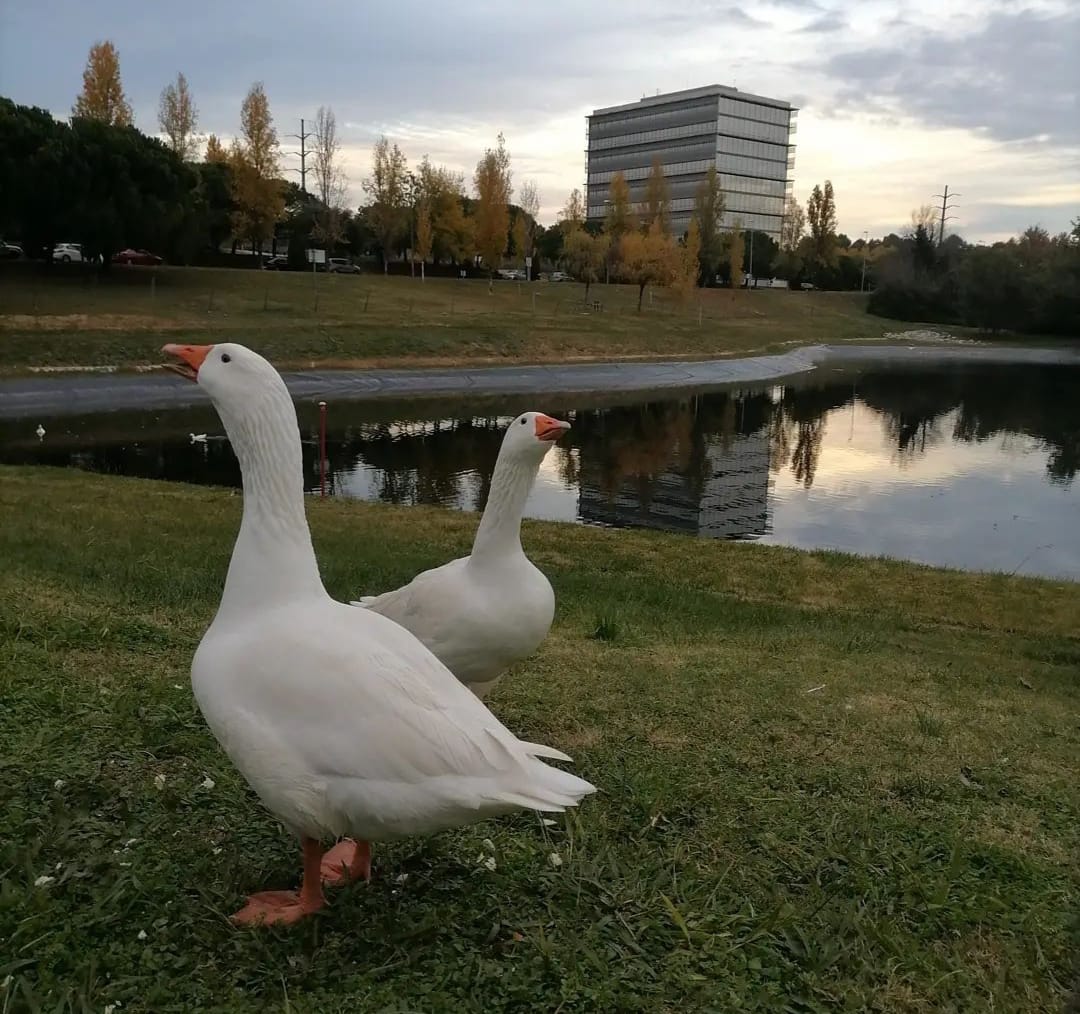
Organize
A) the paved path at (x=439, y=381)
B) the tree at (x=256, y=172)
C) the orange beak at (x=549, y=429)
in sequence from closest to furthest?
1. the orange beak at (x=549, y=429)
2. the paved path at (x=439, y=381)
3. the tree at (x=256, y=172)

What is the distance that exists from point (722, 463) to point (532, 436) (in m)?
19.1

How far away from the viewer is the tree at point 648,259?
2265 inches

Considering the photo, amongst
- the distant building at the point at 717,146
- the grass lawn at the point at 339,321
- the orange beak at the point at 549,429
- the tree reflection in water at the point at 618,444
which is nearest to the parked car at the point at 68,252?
the grass lawn at the point at 339,321

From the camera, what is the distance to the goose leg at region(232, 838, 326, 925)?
313cm

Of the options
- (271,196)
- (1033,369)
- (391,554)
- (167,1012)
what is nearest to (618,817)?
(167,1012)

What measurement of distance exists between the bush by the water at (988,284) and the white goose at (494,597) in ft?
249

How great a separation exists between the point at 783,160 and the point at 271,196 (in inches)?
3967

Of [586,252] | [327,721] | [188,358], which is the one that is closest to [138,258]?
[586,252]

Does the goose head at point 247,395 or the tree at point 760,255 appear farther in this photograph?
the tree at point 760,255

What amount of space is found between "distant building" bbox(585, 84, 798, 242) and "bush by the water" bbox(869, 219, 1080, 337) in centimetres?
4059

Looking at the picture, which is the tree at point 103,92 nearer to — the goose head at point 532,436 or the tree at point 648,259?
the tree at point 648,259

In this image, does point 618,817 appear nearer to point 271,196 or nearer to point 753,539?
point 753,539

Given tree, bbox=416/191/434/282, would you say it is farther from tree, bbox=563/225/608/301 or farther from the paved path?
the paved path

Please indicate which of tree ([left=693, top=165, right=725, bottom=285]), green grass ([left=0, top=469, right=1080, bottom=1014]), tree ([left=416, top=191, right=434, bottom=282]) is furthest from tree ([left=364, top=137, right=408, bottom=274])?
green grass ([left=0, top=469, right=1080, bottom=1014])
